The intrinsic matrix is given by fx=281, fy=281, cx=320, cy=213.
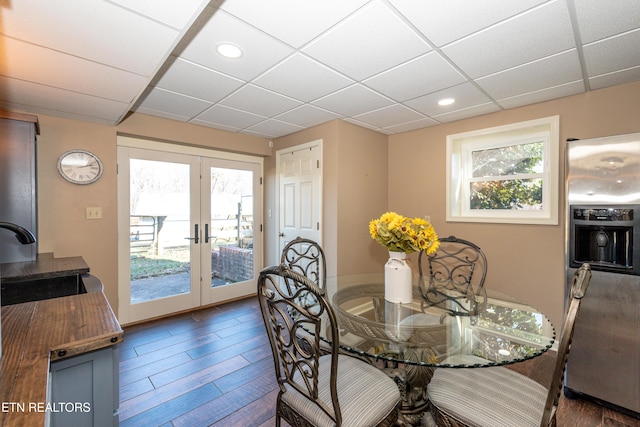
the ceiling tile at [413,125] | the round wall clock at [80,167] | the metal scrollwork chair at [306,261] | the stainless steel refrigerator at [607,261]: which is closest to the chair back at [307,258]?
the metal scrollwork chair at [306,261]

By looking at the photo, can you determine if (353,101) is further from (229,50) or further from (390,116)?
(229,50)

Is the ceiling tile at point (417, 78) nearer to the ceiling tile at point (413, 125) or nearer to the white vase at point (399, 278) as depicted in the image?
the ceiling tile at point (413, 125)

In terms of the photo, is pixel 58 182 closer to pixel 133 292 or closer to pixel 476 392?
pixel 133 292

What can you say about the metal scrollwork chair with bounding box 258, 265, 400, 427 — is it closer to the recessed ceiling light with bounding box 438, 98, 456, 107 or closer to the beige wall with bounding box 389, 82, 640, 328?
the beige wall with bounding box 389, 82, 640, 328

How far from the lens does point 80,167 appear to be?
285cm

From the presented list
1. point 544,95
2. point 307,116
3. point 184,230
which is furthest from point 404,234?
point 184,230

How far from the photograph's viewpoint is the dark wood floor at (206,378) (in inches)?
71.5

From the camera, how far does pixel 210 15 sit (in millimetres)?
1531

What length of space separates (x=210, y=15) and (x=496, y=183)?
315cm

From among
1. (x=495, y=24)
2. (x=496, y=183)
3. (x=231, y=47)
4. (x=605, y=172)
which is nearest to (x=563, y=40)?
(x=495, y=24)

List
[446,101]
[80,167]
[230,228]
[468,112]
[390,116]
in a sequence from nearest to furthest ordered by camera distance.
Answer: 1. [446,101]
2. [80,167]
3. [468,112]
4. [390,116]
5. [230,228]

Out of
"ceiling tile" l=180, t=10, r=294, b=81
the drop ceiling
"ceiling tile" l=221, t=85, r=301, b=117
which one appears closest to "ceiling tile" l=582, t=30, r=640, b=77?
the drop ceiling

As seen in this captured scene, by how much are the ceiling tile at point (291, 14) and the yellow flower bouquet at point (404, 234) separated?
119 centimetres

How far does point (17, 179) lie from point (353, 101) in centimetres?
294
